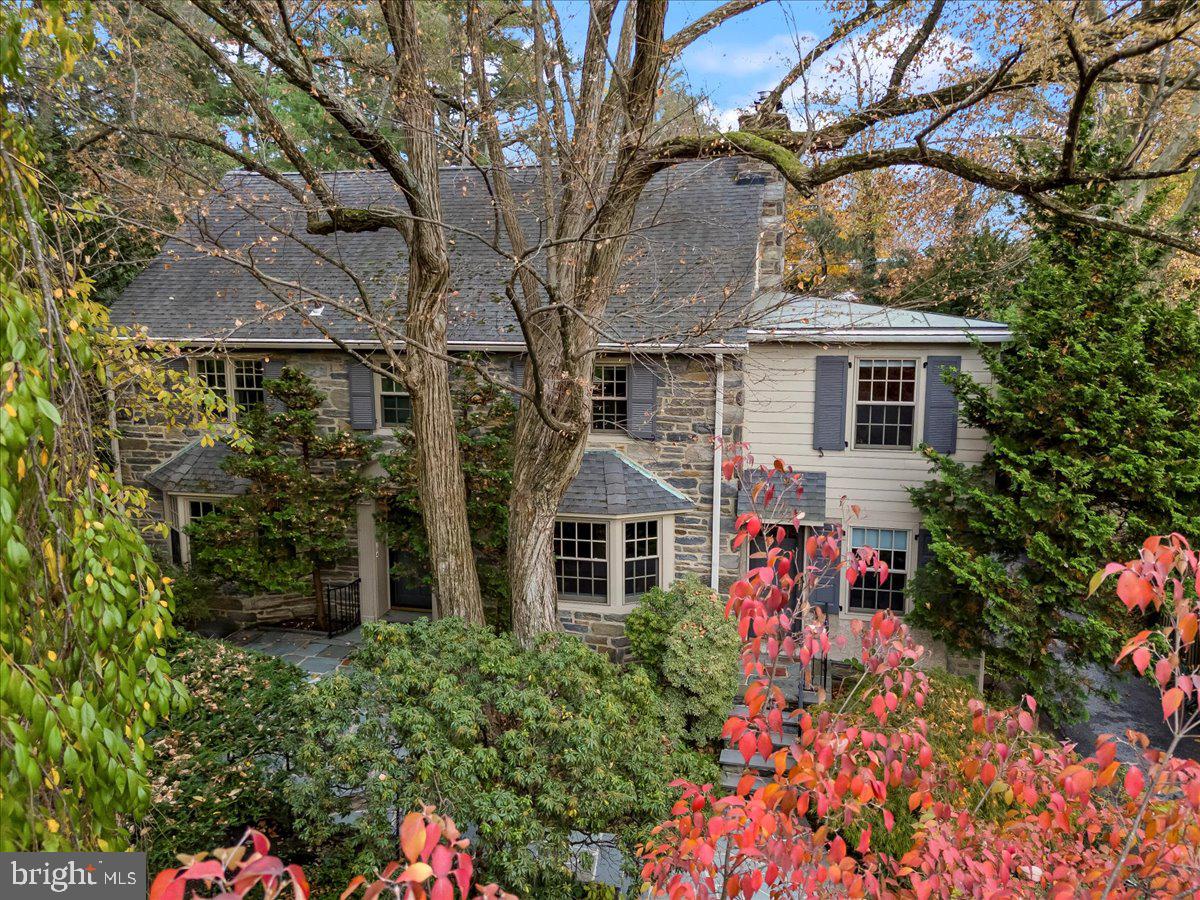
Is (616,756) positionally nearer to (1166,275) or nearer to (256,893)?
(256,893)

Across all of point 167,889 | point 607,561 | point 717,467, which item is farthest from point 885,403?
point 167,889

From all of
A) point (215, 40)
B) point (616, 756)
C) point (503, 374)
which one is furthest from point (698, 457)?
point (215, 40)

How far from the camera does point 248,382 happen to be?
12562mm

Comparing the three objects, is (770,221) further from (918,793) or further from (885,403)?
(918,793)

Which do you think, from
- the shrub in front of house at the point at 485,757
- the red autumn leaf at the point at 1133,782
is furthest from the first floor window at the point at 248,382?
the red autumn leaf at the point at 1133,782

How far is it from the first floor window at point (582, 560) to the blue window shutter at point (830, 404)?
3781mm

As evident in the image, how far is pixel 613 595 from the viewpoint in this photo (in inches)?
433

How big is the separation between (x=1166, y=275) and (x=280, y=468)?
1514 centimetres

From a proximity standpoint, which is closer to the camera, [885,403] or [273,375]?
[885,403]

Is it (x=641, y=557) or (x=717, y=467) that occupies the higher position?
(x=717, y=467)

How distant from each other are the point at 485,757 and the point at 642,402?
6936 millimetres

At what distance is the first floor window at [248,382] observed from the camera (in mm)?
12430

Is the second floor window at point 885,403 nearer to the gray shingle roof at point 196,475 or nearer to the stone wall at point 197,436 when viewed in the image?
the stone wall at point 197,436

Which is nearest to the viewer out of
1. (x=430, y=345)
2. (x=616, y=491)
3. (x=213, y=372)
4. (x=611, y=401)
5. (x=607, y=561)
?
(x=430, y=345)
